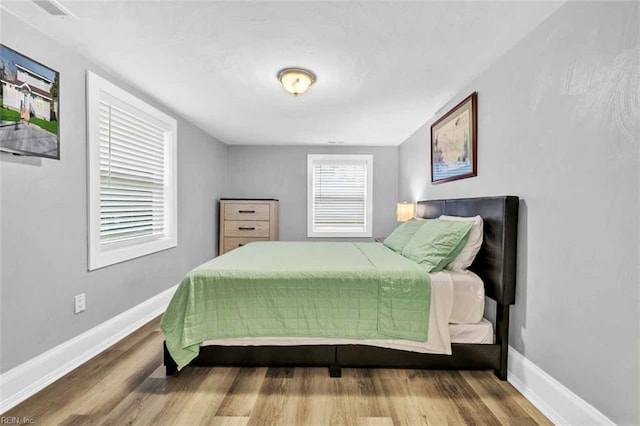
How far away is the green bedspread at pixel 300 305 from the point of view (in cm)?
190

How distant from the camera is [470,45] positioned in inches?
76.5

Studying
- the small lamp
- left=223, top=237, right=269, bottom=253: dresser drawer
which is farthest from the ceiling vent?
the small lamp

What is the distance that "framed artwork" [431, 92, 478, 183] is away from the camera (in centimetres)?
248

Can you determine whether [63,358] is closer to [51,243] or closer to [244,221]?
[51,243]

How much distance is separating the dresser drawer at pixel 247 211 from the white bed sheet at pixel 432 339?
303cm

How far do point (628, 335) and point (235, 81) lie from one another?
9.57ft

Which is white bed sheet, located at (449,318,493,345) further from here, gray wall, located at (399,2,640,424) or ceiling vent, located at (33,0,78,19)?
ceiling vent, located at (33,0,78,19)

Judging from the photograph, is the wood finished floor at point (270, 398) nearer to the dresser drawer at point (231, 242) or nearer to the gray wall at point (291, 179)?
the dresser drawer at point (231, 242)

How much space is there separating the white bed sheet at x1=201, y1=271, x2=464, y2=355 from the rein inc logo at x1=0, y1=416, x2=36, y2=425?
0.88m

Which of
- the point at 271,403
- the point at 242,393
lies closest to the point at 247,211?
the point at 242,393

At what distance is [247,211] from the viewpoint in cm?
487

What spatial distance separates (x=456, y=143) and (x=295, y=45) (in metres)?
1.75

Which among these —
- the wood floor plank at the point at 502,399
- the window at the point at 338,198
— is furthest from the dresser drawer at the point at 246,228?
the wood floor plank at the point at 502,399

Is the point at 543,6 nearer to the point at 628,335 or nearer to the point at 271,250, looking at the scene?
the point at 628,335
